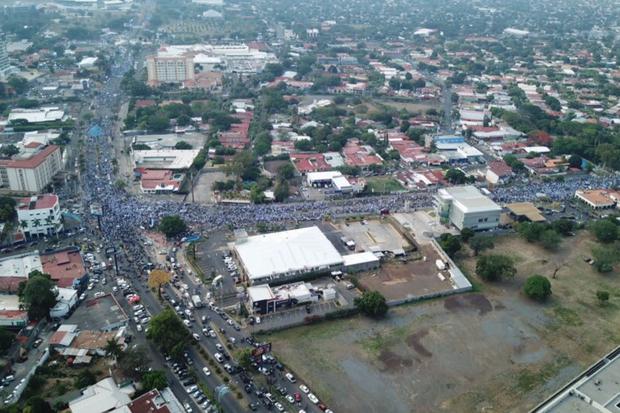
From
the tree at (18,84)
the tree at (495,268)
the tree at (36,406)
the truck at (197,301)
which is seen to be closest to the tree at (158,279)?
the truck at (197,301)

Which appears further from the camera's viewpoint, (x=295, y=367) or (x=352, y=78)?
(x=352, y=78)

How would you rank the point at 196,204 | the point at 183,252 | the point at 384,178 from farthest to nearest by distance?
1. the point at 384,178
2. the point at 196,204
3. the point at 183,252

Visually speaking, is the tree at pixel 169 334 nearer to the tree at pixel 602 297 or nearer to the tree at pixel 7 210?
the tree at pixel 7 210

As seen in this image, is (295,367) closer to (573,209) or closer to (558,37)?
(573,209)

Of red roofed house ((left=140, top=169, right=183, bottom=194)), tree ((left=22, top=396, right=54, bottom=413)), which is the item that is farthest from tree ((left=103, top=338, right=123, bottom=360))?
red roofed house ((left=140, top=169, right=183, bottom=194))

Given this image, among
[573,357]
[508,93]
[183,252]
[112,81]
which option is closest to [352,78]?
[508,93]

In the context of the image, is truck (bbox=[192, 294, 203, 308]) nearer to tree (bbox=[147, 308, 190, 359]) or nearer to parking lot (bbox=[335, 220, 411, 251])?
tree (bbox=[147, 308, 190, 359])
